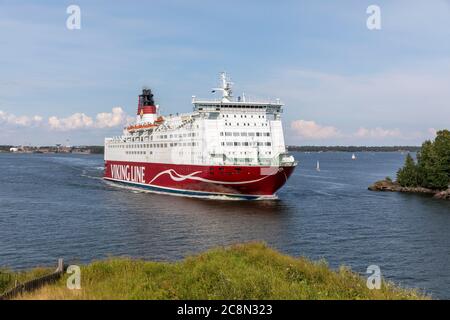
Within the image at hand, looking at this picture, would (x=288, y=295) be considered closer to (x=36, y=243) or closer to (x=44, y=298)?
(x=44, y=298)

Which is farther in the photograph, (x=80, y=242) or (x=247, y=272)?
(x=80, y=242)

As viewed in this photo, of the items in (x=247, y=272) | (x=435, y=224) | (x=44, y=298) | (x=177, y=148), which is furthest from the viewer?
(x=177, y=148)

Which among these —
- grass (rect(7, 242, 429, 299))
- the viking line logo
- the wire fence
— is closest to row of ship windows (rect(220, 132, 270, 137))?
the viking line logo

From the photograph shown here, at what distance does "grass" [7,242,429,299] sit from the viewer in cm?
1320

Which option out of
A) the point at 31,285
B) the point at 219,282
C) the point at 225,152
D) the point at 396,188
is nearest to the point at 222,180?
the point at 225,152

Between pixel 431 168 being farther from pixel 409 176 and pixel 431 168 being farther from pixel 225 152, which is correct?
pixel 225 152

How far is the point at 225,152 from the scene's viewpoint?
48.2m

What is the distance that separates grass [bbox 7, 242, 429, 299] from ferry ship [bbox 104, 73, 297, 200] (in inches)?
1121

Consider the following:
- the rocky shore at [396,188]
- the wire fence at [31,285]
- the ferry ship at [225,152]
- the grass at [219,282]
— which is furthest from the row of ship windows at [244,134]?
the wire fence at [31,285]

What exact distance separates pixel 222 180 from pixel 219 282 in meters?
33.3

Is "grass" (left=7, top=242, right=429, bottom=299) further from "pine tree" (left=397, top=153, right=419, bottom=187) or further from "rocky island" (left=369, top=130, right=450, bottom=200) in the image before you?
"pine tree" (left=397, top=153, right=419, bottom=187)
